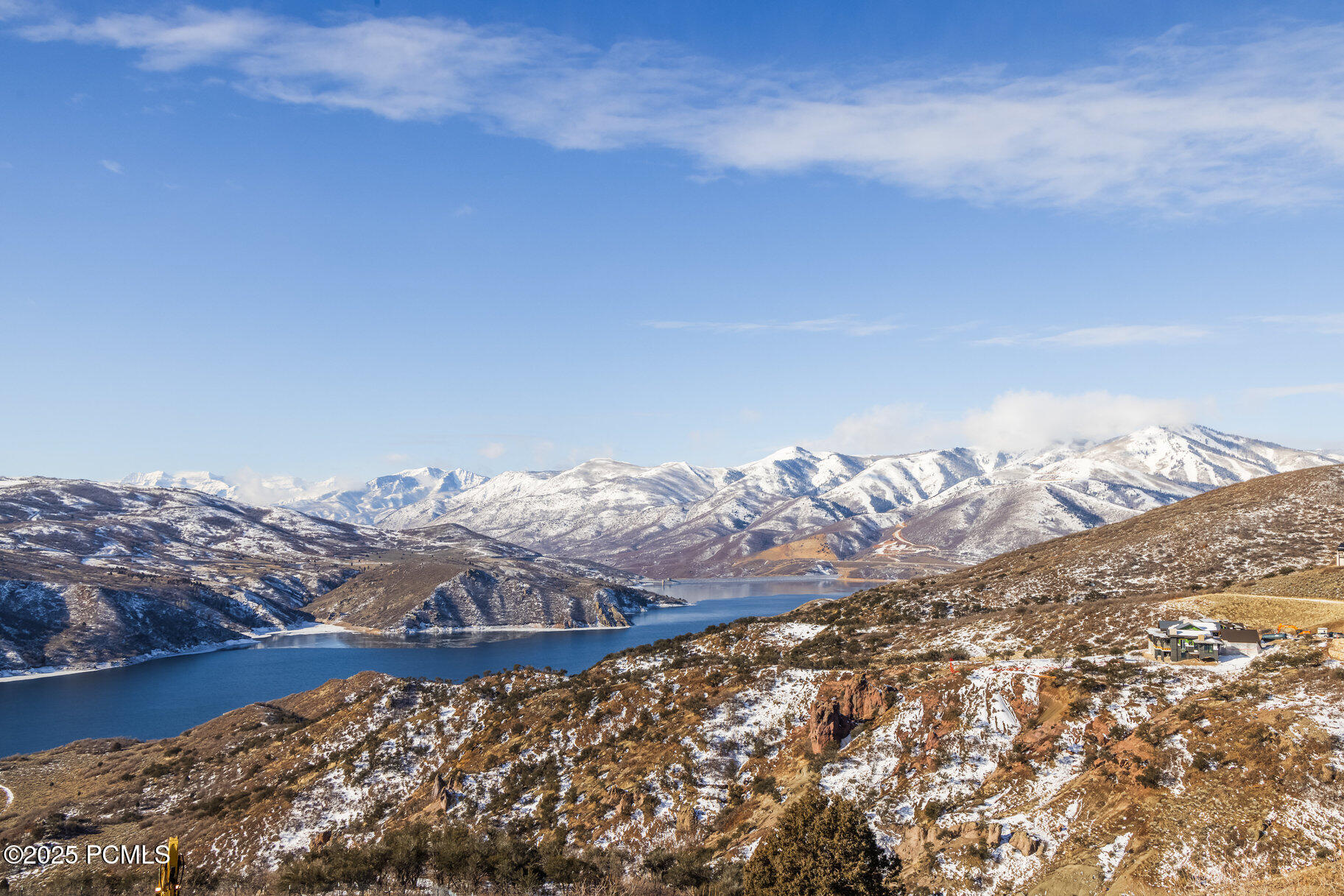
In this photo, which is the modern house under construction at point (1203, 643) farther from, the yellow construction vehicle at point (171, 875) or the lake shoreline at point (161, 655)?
the lake shoreline at point (161, 655)

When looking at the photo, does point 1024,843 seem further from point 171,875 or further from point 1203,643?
point 171,875

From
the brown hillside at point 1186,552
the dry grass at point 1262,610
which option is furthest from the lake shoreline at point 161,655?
the dry grass at point 1262,610

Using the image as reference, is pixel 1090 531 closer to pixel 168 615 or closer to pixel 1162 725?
pixel 1162 725

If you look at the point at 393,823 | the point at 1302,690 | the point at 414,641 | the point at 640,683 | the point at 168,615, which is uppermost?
the point at 1302,690

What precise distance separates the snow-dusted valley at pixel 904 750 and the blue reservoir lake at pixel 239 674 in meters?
44.7

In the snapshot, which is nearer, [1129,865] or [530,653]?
[1129,865]

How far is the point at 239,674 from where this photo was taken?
13700 cm

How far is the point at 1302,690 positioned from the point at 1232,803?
7705mm

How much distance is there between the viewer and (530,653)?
156m

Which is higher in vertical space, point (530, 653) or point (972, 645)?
point (972, 645)

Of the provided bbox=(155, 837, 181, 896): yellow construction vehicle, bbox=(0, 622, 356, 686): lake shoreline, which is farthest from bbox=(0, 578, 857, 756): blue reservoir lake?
bbox=(155, 837, 181, 896): yellow construction vehicle

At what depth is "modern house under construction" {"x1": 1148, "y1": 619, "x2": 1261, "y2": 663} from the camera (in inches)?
1297

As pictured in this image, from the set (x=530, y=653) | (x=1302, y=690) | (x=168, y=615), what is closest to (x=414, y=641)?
(x=530, y=653)

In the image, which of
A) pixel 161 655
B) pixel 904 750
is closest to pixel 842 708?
pixel 904 750
